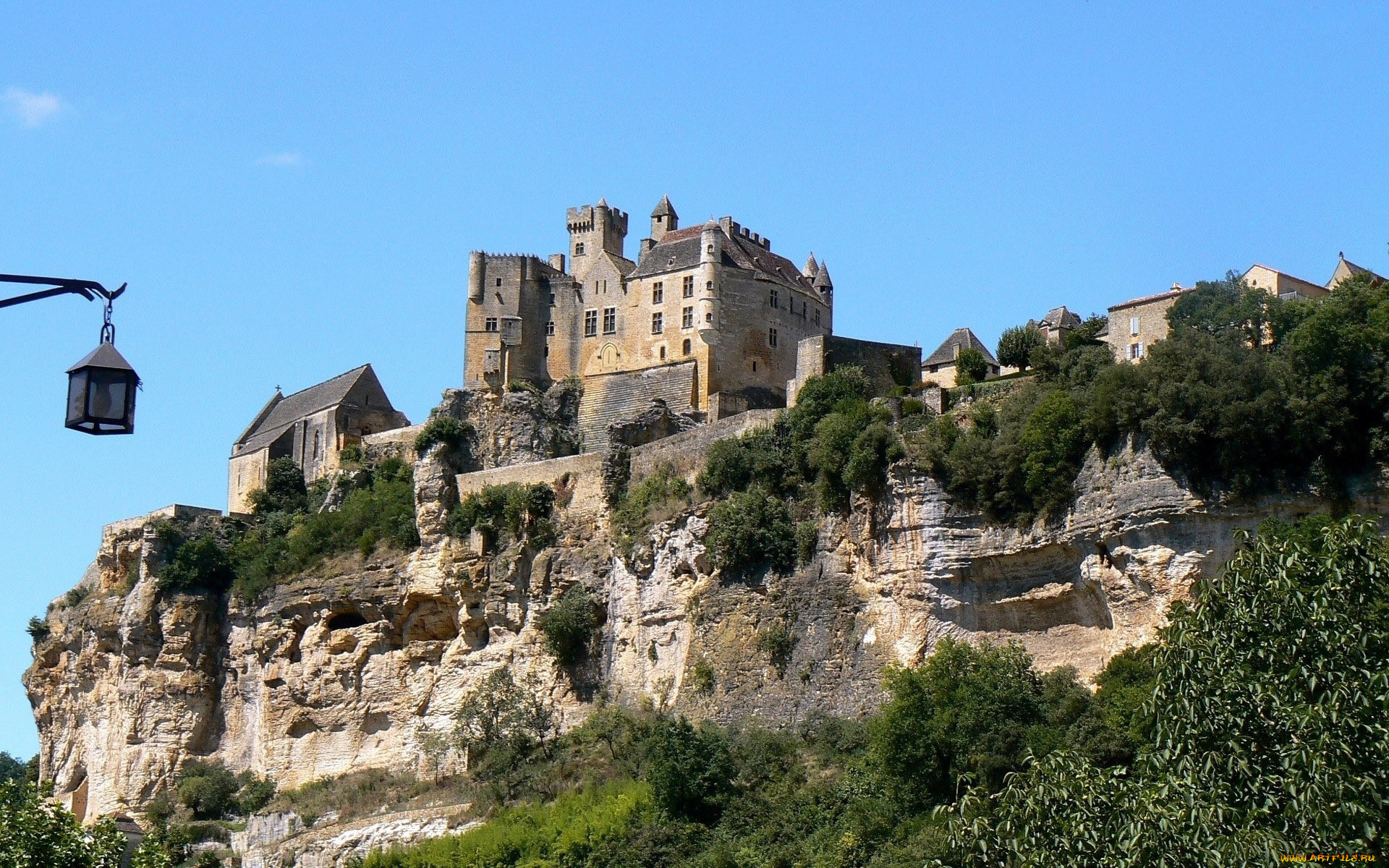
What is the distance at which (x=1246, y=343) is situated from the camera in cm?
3747

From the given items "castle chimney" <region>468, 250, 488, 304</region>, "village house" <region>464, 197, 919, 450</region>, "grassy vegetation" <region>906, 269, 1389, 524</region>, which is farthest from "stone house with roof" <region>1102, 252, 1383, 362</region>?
"castle chimney" <region>468, 250, 488, 304</region>

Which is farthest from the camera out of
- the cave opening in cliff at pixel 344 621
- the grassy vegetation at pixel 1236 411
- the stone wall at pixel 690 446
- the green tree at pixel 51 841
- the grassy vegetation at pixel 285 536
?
the grassy vegetation at pixel 285 536

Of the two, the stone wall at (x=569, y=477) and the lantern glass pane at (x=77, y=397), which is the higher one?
the stone wall at (x=569, y=477)

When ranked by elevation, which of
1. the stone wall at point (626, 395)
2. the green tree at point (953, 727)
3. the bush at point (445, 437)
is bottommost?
the green tree at point (953, 727)

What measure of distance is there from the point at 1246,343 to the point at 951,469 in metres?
5.90

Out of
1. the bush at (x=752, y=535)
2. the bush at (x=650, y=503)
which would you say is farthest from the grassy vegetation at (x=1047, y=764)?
the bush at (x=650, y=503)

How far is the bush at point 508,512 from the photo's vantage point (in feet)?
159

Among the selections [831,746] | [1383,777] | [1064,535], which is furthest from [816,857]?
→ [1383,777]

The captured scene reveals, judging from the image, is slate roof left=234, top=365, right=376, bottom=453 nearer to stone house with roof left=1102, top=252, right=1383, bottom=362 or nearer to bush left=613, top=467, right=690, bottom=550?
bush left=613, top=467, right=690, bottom=550

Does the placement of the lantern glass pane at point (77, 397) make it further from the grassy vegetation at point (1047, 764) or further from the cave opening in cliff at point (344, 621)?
the cave opening in cliff at point (344, 621)

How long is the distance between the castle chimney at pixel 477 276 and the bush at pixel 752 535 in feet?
66.5

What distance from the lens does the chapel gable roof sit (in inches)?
2414

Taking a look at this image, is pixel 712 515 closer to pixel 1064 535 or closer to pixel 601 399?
pixel 1064 535

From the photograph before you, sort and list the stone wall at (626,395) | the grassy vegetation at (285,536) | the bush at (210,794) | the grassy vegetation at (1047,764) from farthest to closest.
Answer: the stone wall at (626,395) < the grassy vegetation at (285,536) < the bush at (210,794) < the grassy vegetation at (1047,764)
